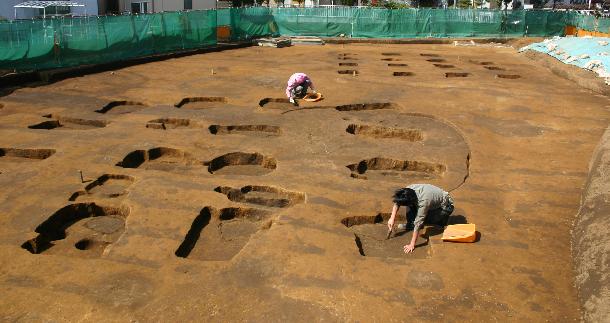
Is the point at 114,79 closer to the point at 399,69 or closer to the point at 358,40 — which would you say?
the point at 399,69

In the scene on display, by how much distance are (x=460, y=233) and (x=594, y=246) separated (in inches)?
63.9

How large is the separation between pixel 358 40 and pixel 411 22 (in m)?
3.62

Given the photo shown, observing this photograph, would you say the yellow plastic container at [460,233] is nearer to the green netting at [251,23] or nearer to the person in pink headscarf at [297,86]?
the person in pink headscarf at [297,86]

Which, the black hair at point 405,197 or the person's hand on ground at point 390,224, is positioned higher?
the black hair at point 405,197

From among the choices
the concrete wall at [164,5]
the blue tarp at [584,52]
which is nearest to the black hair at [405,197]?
the blue tarp at [584,52]

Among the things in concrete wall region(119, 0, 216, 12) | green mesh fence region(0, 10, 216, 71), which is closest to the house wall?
concrete wall region(119, 0, 216, 12)

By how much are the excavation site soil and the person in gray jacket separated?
0.25m

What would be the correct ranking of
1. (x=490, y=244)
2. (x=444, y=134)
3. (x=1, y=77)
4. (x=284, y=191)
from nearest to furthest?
1. (x=490, y=244)
2. (x=284, y=191)
3. (x=444, y=134)
4. (x=1, y=77)

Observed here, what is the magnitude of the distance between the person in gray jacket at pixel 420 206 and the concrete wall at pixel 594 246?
1.78 meters

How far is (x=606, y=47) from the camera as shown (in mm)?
20812

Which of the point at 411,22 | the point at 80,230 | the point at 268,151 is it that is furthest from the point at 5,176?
the point at 411,22

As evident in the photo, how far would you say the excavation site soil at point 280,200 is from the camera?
19.2 feet

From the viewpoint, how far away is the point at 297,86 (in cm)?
1494

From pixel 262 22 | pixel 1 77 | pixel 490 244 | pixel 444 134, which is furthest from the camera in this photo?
pixel 262 22
